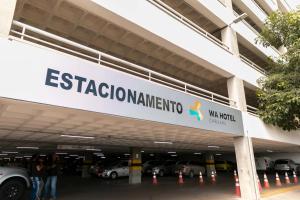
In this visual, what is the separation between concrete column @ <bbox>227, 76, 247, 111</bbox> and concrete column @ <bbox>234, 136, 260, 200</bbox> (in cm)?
164

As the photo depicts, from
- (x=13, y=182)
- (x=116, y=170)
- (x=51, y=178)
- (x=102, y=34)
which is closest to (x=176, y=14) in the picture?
(x=102, y=34)

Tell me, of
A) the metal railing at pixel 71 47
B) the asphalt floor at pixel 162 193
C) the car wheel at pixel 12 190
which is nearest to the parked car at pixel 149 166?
the asphalt floor at pixel 162 193

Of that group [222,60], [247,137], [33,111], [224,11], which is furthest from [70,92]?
[224,11]

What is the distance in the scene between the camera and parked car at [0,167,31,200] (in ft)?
23.8

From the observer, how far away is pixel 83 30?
898 cm

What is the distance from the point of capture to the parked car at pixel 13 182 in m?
7.25

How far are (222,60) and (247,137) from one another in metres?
3.91

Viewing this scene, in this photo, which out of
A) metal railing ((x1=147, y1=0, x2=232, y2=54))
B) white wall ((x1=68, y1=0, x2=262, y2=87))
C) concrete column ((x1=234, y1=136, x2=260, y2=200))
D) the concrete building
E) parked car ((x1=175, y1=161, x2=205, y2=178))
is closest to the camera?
the concrete building

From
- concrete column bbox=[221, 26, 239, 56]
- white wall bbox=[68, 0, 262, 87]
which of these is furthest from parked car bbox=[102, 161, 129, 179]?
concrete column bbox=[221, 26, 239, 56]

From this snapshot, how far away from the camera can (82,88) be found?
16.0 feet

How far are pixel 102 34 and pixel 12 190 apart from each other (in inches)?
262

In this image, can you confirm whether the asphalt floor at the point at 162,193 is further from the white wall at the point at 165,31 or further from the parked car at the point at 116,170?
the white wall at the point at 165,31

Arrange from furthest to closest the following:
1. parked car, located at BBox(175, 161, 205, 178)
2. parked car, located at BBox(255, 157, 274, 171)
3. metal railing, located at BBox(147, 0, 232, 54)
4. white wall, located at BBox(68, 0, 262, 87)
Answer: parked car, located at BBox(255, 157, 274, 171) < parked car, located at BBox(175, 161, 205, 178) < metal railing, located at BBox(147, 0, 232, 54) < white wall, located at BBox(68, 0, 262, 87)

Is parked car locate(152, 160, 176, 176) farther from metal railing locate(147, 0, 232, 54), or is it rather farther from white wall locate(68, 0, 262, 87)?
metal railing locate(147, 0, 232, 54)
